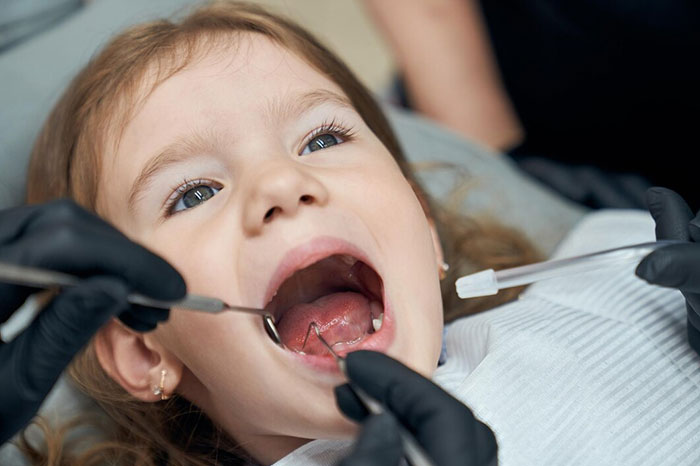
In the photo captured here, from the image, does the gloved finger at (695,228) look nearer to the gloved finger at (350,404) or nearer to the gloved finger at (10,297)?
the gloved finger at (350,404)

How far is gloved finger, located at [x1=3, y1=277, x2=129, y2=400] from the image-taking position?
79 centimetres

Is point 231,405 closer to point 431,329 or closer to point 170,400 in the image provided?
point 170,400

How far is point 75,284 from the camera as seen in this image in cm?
80

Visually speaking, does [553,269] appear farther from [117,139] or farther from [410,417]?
[117,139]

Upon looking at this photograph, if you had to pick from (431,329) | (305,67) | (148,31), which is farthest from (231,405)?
(148,31)

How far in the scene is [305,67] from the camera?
1.19 m

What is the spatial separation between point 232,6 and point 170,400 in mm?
722

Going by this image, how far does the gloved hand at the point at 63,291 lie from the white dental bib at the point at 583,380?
1.16 ft

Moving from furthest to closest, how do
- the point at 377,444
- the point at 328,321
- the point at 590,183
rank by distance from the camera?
the point at 590,183, the point at 328,321, the point at 377,444

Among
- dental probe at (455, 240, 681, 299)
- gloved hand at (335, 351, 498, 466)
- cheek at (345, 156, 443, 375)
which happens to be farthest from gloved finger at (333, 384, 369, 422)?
dental probe at (455, 240, 681, 299)

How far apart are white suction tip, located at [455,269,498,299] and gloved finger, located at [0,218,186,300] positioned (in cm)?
38

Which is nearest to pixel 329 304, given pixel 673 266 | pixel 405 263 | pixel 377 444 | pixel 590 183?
pixel 405 263

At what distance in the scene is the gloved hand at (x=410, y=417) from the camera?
779 millimetres

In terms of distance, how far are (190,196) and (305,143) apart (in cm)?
19
